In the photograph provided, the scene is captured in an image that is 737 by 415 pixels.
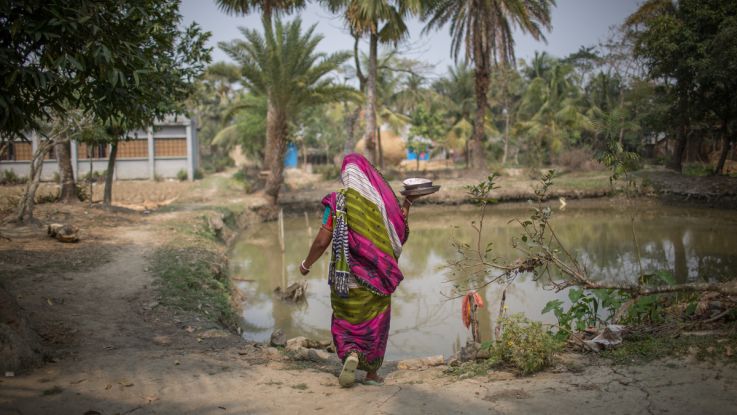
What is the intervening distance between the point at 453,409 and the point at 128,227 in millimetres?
9637

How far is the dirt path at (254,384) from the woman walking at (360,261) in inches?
11.8

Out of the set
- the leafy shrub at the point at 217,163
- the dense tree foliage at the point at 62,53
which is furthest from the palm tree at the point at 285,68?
Result: the leafy shrub at the point at 217,163

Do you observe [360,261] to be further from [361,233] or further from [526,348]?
[526,348]

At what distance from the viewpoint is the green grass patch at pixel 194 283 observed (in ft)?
19.3

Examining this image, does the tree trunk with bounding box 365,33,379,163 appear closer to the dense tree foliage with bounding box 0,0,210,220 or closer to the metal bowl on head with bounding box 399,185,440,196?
the dense tree foliage with bounding box 0,0,210,220

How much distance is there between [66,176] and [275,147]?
7.18 metres

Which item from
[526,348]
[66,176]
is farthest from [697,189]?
[66,176]

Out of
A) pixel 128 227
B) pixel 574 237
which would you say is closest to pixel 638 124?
pixel 574 237

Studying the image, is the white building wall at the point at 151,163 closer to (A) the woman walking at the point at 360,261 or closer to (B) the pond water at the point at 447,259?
(B) the pond water at the point at 447,259

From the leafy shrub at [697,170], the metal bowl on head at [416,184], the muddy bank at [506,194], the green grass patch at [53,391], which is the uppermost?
the leafy shrub at [697,170]

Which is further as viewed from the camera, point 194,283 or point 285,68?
point 285,68

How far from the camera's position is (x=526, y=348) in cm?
354

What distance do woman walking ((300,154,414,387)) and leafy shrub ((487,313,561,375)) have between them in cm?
90

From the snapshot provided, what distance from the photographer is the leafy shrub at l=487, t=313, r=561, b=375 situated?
3.49 meters
